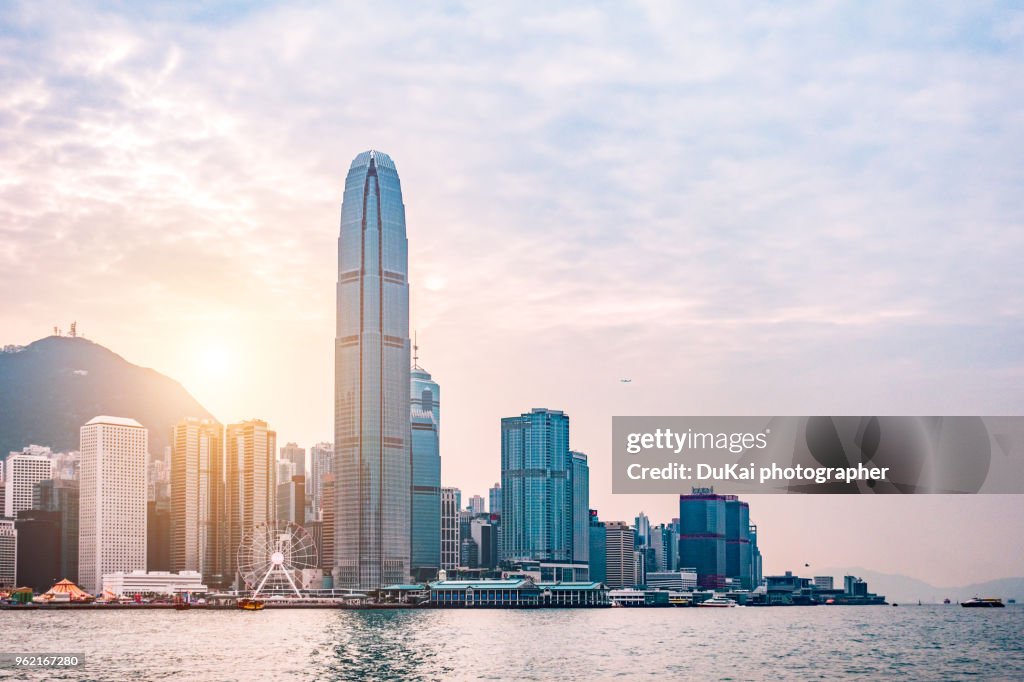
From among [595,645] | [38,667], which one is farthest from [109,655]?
[595,645]

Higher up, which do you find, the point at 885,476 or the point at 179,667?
the point at 885,476

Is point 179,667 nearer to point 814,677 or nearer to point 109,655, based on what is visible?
point 109,655

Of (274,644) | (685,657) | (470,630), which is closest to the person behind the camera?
(685,657)

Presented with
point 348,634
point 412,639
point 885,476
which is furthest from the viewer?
point 348,634

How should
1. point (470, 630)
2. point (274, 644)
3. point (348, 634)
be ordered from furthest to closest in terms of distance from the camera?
point (470, 630)
point (348, 634)
point (274, 644)

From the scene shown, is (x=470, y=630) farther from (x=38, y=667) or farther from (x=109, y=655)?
(x=38, y=667)

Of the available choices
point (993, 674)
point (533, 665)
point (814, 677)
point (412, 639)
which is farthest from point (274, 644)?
point (993, 674)

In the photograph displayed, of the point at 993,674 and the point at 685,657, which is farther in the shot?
the point at 685,657

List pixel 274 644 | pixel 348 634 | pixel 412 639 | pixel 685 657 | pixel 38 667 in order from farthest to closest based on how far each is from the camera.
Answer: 1. pixel 348 634
2. pixel 412 639
3. pixel 274 644
4. pixel 685 657
5. pixel 38 667

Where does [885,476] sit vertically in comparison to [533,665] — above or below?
above
